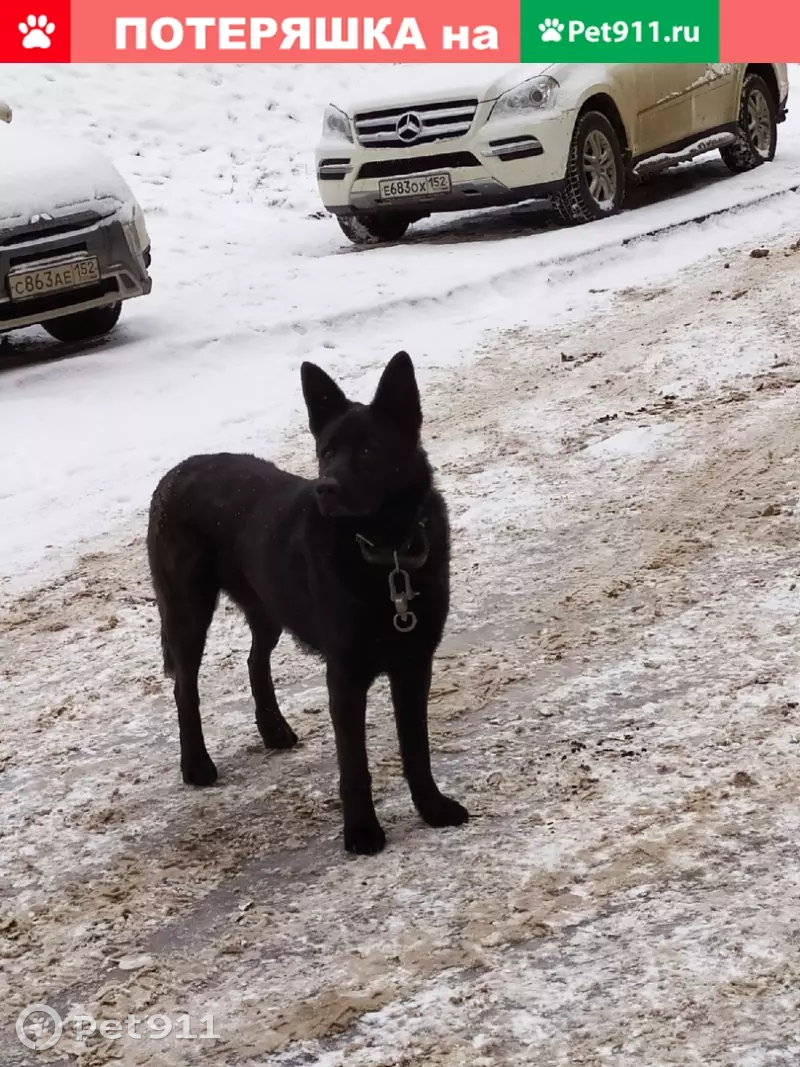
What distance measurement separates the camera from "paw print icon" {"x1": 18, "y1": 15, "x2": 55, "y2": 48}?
59.5ft

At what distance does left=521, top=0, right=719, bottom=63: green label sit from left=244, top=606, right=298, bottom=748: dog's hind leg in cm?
790

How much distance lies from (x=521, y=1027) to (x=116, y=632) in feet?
9.19

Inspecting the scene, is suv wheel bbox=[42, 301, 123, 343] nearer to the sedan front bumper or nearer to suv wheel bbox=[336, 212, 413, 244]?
the sedan front bumper

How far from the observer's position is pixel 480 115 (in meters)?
10.3

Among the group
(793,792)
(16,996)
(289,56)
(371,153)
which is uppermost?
(289,56)

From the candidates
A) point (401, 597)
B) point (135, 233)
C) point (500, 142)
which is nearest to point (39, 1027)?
point (401, 597)

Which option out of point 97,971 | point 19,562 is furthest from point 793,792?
point 19,562

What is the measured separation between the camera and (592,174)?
10.7 metres

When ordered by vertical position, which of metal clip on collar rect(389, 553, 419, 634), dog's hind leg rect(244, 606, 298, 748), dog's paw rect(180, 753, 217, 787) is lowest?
dog's paw rect(180, 753, 217, 787)

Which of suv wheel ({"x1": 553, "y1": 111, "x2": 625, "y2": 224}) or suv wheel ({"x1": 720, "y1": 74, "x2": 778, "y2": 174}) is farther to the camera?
suv wheel ({"x1": 720, "y1": 74, "x2": 778, "y2": 174})

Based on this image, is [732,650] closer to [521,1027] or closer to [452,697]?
[452,697]

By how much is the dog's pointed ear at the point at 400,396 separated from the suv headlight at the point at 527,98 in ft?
24.5

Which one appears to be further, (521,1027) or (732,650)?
(732,650)

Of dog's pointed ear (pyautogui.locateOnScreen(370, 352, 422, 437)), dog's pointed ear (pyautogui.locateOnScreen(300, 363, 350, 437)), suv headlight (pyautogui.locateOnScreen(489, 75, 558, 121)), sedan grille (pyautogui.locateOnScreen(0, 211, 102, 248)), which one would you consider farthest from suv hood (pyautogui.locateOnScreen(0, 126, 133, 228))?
dog's pointed ear (pyautogui.locateOnScreen(370, 352, 422, 437))
